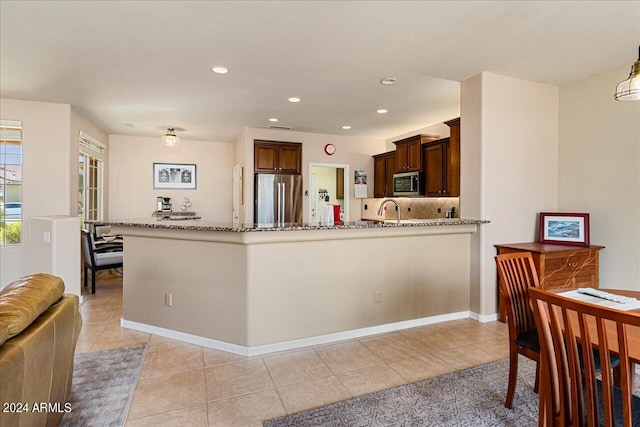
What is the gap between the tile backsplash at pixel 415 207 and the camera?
17.5 ft

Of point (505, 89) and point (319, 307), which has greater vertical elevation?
point (505, 89)

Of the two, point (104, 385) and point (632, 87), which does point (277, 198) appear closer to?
point (104, 385)

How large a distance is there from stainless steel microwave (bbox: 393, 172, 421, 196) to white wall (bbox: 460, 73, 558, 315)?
153cm

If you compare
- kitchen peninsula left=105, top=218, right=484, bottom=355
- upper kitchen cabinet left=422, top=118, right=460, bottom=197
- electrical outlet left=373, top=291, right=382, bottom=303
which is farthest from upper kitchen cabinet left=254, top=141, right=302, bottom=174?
electrical outlet left=373, top=291, right=382, bottom=303

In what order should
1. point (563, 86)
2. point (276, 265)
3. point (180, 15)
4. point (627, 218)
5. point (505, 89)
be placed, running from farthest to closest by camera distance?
1. point (563, 86)
2. point (505, 89)
3. point (627, 218)
4. point (276, 265)
5. point (180, 15)

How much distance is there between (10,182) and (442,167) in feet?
18.7

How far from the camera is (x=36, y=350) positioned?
1297 millimetres

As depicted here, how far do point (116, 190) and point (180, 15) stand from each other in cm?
530

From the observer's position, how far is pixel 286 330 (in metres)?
2.84

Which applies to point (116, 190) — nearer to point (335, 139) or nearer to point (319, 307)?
point (335, 139)

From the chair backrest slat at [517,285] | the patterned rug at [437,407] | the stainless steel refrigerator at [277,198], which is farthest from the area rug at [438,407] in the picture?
the stainless steel refrigerator at [277,198]

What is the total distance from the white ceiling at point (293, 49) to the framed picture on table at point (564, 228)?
1.45m

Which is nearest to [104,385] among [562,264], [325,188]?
[562,264]

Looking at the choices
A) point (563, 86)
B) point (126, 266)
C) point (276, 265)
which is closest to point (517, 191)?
point (563, 86)
